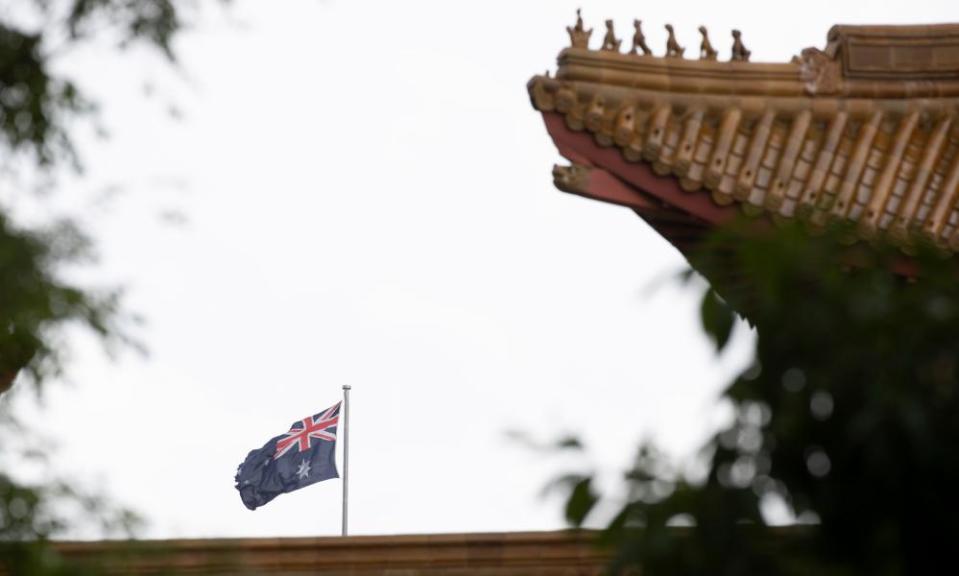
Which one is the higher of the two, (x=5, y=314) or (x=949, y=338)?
(x=5, y=314)

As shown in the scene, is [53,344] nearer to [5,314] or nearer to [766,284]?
[5,314]

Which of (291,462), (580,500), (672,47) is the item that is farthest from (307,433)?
A: (580,500)

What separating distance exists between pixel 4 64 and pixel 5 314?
1.20m

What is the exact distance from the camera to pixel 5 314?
19.7ft

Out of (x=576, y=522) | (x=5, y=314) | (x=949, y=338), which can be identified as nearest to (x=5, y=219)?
(x=5, y=314)

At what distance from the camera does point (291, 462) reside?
21172mm

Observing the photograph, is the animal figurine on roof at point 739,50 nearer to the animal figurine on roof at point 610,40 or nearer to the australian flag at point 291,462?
the animal figurine on roof at point 610,40

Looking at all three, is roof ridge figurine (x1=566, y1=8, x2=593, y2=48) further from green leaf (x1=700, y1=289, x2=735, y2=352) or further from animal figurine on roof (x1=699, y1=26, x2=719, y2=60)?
green leaf (x1=700, y1=289, x2=735, y2=352)

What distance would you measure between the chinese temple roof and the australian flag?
35.7 feet

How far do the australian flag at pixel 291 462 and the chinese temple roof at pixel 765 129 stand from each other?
35.7 feet

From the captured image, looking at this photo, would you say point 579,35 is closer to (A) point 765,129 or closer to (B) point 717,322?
(A) point 765,129

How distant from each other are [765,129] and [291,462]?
1152 centimetres

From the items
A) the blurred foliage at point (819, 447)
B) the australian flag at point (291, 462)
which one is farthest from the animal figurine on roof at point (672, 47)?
the australian flag at point (291, 462)

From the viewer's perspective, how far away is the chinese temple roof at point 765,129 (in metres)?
10.4
